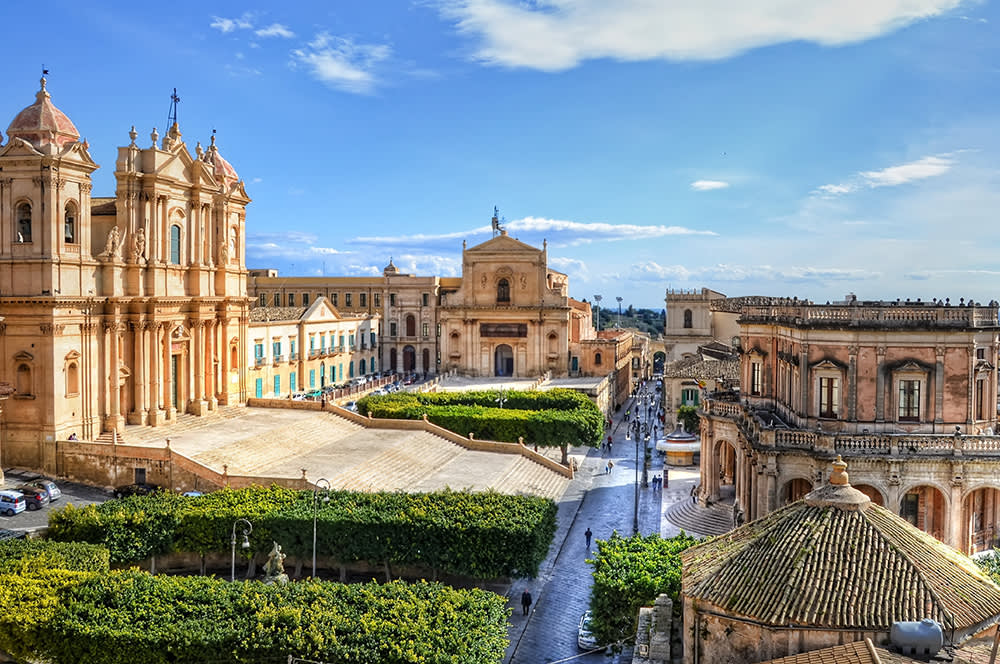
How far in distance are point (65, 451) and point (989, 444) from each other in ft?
125

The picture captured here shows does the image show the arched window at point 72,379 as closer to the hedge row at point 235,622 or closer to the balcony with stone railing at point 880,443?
the hedge row at point 235,622

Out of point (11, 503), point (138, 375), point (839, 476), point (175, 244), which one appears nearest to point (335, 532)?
point (11, 503)

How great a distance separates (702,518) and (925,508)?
971 cm

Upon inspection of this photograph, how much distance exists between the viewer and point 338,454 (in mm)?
41656

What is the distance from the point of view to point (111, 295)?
40000 millimetres

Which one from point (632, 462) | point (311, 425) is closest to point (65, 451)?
point (311, 425)

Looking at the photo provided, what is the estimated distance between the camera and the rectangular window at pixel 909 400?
31.6m

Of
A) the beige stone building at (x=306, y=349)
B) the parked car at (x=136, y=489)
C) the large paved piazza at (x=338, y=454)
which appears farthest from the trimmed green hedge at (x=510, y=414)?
the parked car at (x=136, y=489)

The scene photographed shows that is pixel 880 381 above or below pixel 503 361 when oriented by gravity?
above

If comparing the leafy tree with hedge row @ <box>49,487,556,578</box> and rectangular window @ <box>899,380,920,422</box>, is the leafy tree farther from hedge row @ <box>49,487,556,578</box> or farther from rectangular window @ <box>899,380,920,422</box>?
hedge row @ <box>49,487,556,578</box>

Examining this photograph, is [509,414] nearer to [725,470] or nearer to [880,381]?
[725,470]

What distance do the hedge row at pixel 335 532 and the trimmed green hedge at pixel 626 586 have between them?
4.65 metres

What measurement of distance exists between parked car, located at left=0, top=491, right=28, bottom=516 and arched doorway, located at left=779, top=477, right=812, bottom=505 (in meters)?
30.0

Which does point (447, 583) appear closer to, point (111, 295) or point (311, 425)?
point (311, 425)
